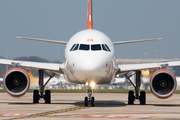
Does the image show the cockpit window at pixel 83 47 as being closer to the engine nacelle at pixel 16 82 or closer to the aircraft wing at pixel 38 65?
the aircraft wing at pixel 38 65

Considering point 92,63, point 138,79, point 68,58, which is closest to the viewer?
point 92,63

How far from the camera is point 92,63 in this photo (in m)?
16.6

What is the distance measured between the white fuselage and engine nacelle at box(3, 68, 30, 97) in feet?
7.86

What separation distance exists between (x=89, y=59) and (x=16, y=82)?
5.26 metres

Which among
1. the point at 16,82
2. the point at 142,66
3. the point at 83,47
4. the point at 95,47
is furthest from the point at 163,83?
the point at 16,82

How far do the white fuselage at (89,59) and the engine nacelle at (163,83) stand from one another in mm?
2223

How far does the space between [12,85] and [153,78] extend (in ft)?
24.9

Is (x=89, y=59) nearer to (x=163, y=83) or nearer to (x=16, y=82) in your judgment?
(x=163, y=83)

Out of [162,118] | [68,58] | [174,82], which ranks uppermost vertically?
[68,58]

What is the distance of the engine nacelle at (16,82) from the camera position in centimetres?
1950

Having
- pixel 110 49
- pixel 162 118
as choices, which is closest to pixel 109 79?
pixel 110 49

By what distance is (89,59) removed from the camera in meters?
16.7

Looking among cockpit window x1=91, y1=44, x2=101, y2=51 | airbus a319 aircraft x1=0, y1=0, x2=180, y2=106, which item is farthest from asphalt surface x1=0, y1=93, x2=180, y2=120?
cockpit window x1=91, y1=44, x2=101, y2=51

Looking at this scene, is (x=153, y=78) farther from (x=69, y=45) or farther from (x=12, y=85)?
(x=12, y=85)
